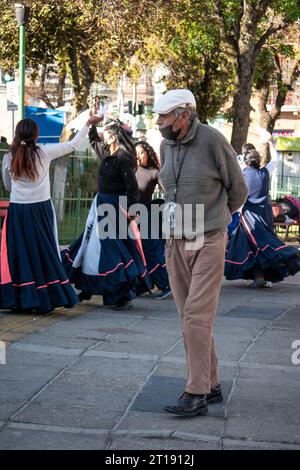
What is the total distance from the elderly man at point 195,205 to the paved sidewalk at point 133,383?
34cm

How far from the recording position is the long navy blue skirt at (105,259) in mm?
10211

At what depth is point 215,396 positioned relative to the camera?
20.7 feet

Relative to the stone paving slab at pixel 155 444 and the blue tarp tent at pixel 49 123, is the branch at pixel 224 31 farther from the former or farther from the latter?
the stone paving slab at pixel 155 444

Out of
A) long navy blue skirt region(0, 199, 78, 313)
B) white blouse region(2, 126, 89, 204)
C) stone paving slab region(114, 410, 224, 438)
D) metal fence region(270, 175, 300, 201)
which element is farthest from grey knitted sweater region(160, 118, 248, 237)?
metal fence region(270, 175, 300, 201)

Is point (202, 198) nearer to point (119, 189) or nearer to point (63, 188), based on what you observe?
point (119, 189)

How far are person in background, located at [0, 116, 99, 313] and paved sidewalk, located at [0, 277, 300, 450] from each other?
0.21m

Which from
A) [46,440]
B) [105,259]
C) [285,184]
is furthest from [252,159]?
[285,184]

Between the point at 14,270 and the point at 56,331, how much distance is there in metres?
1.06

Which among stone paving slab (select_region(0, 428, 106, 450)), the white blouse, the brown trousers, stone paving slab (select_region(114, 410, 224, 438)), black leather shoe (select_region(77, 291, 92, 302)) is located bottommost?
black leather shoe (select_region(77, 291, 92, 302))

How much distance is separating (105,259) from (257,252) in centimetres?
349

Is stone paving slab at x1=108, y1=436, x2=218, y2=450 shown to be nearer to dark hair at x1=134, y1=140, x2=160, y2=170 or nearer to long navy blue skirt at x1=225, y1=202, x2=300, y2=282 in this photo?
dark hair at x1=134, y1=140, x2=160, y2=170

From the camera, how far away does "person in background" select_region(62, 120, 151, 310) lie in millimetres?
10117

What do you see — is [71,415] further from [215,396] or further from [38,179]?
[38,179]
